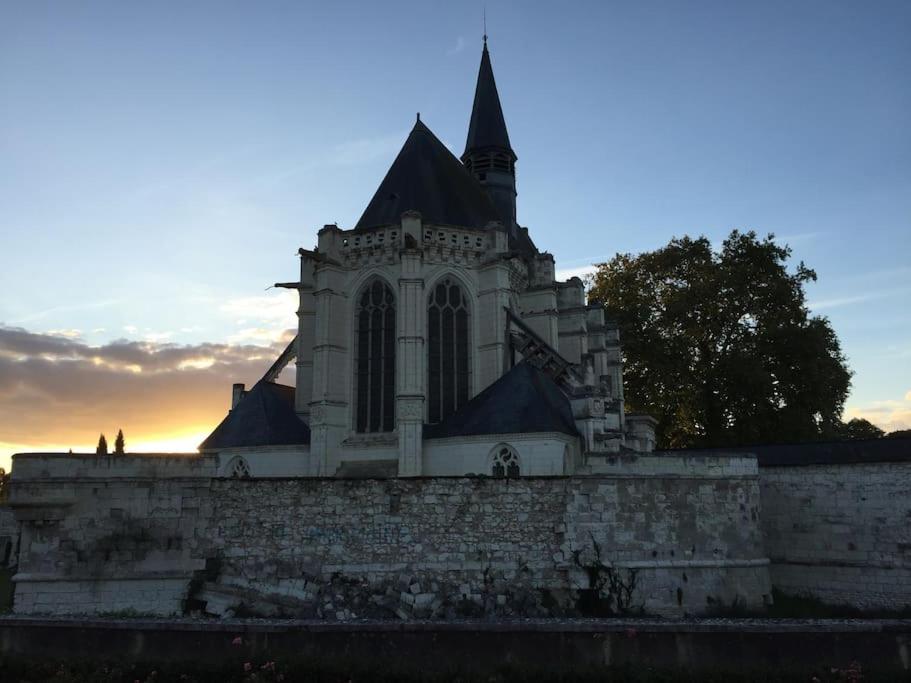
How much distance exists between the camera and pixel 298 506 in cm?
1531

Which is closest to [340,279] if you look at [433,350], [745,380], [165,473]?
[433,350]

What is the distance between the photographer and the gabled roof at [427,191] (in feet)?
90.9

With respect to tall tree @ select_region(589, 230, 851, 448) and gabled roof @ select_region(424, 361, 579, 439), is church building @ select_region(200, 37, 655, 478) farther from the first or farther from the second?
tall tree @ select_region(589, 230, 851, 448)

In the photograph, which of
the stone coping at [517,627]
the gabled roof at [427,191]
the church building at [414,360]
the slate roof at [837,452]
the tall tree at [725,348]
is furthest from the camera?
the tall tree at [725,348]

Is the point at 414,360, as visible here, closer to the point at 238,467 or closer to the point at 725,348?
the point at 238,467

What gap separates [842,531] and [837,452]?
6.78 feet

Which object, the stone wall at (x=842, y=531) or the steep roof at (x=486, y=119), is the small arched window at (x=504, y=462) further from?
the steep roof at (x=486, y=119)

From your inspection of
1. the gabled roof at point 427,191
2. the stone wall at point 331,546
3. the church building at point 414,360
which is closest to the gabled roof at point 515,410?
the church building at point 414,360

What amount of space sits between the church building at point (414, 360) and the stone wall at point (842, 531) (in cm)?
481

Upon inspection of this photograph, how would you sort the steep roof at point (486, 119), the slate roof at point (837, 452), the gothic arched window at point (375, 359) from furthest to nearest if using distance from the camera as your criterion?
the steep roof at point (486, 119) < the gothic arched window at point (375, 359) < the slate roof at point (837, 452)

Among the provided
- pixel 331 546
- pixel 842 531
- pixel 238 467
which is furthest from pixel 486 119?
pixel 331 546

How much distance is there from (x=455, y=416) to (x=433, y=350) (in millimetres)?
2766

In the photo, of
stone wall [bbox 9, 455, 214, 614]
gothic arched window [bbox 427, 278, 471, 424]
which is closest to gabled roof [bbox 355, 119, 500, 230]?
gothic arched window [bbox 427, 278, 471, 424]

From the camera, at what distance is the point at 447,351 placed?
25875mm
